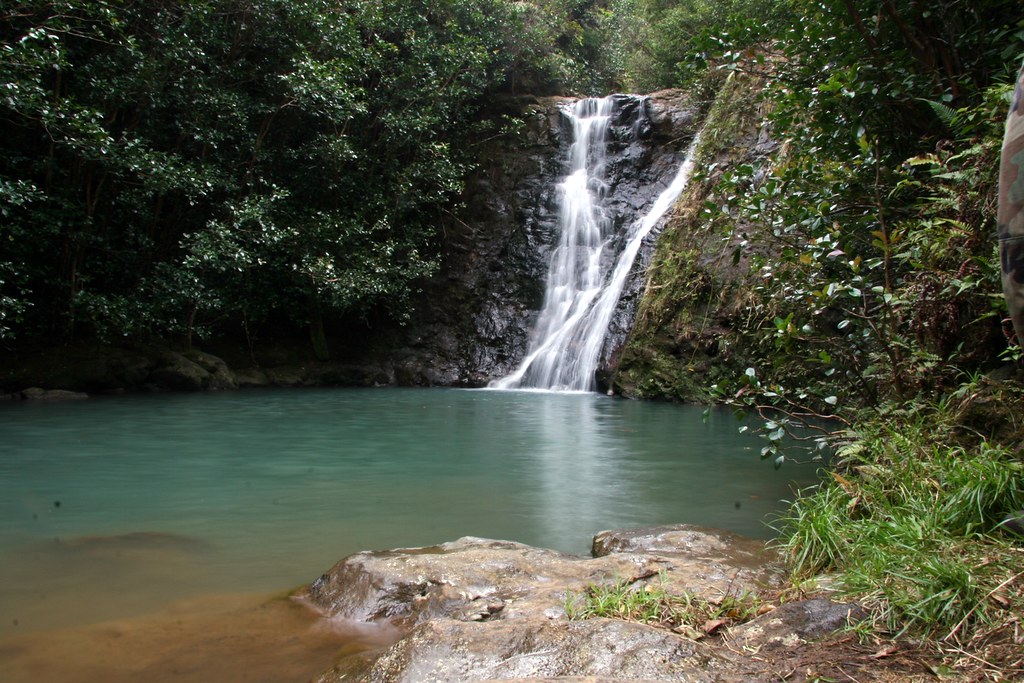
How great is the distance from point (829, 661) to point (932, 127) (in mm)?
4183

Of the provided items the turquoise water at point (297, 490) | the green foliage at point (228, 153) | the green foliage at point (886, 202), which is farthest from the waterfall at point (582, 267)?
the green foliage at point (886, 202)

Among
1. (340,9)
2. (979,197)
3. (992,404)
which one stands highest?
(340,9)

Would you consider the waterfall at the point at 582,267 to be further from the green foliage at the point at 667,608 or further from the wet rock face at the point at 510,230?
the green foliage at the point at 667,608

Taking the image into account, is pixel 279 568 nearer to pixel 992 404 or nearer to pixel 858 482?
pixel 858 482

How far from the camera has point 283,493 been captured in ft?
18.8

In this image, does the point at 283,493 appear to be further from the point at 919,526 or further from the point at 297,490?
the point at 919,526

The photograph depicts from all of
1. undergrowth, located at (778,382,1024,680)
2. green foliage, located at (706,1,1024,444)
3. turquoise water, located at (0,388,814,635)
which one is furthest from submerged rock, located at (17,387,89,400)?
undergrowth, located at (778,382,1024,680)

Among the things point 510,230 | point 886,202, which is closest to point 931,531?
point 886,202

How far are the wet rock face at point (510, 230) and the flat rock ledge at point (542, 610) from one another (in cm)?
1252

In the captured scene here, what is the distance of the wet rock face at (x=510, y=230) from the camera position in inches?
660

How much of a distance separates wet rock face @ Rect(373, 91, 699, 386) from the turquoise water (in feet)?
19.7

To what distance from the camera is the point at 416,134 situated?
52.8 ft

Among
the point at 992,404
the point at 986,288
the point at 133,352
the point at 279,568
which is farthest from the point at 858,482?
the point at 133,352

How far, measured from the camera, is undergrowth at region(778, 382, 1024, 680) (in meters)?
2.18
